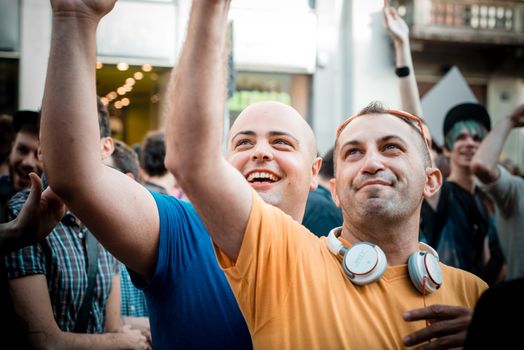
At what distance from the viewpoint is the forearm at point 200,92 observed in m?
1.29

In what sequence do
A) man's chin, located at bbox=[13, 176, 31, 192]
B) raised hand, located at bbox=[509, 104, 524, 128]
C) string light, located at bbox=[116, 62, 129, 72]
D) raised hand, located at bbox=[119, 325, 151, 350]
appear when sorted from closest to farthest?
raised hand, located at bbox=[119, 325, 151, 350]
man's chin, located at bbox=[13, 176, 31, 192]
raised hand, located at bbox=[509, 104, 524, 128]
string light, located at bbox=[116, 62, 129, 72]

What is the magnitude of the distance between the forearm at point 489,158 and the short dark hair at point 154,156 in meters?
2.34

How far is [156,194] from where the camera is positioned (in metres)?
1.89

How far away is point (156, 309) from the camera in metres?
1.79

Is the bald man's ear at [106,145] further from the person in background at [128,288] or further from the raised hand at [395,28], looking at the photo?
the raised hand at [395,28]

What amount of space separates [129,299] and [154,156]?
1436 mm

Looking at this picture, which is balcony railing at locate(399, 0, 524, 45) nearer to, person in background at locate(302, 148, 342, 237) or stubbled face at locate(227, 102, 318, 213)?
person in background at locate(302, 148, 342, 237)

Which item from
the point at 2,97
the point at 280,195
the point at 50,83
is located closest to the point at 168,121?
the point at 50,83

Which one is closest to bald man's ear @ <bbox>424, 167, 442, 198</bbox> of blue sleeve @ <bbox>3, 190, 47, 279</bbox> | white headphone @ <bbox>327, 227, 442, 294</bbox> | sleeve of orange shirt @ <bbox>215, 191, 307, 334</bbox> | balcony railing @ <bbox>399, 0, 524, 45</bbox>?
white headphone @ <bbox>327, 227, 442, 294</bbox>

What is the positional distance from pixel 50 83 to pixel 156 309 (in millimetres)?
Result: 811

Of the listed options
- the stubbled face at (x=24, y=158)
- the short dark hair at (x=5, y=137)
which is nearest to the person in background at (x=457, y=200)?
the stubbled face at (x=24, y=158)

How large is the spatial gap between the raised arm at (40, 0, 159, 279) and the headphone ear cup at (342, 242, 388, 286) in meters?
0.69

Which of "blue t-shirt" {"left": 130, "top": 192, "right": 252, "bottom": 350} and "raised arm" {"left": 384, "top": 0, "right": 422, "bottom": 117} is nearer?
"blue t-shirt" {"left": 130, "top": 192, "right": 252, "bottom": 350}

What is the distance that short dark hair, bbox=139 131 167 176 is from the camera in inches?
171
